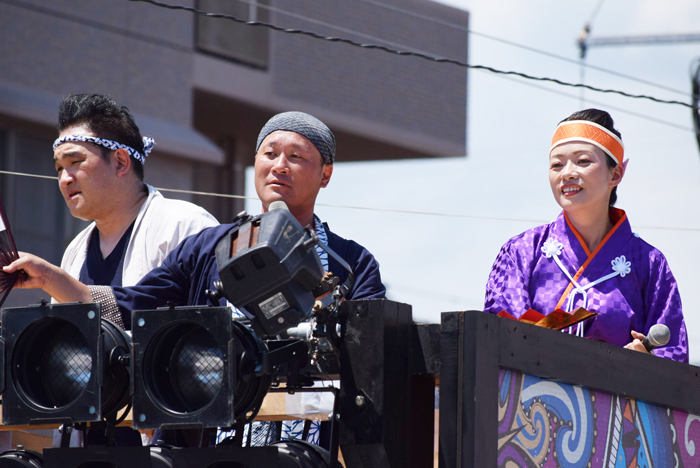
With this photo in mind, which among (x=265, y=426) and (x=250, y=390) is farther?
(x=265, y=426)

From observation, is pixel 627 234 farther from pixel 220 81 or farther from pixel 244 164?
pixel 244 164

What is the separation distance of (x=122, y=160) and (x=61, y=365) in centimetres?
120

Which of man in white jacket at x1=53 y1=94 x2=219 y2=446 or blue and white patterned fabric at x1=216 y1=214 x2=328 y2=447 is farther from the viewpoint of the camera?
man in white jacket at x1=53 y1=94 x2=219 y2=446

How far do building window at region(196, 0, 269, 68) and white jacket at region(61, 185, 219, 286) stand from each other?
8857 mm

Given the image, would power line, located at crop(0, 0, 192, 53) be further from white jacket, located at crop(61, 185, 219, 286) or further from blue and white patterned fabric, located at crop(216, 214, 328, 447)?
blue and white patterned fabric, located at crop(216, 214, 328, 447)

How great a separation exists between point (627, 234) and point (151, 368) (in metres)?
1.61

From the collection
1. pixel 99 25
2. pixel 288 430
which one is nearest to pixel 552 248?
pixel 288 430

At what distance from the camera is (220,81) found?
12.0 m

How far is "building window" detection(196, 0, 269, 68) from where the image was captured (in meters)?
11.9

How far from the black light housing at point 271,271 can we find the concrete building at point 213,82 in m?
7.54

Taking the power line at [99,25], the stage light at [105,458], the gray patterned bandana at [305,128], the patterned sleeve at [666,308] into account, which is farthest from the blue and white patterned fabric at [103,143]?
the power line at [99,25]

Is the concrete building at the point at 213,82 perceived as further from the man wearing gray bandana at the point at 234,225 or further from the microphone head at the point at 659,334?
the microphone head at the point at 659,334

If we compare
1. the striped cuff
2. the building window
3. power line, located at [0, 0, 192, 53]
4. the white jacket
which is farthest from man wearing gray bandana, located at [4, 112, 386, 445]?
the building window

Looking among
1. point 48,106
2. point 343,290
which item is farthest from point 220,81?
point 343,290
